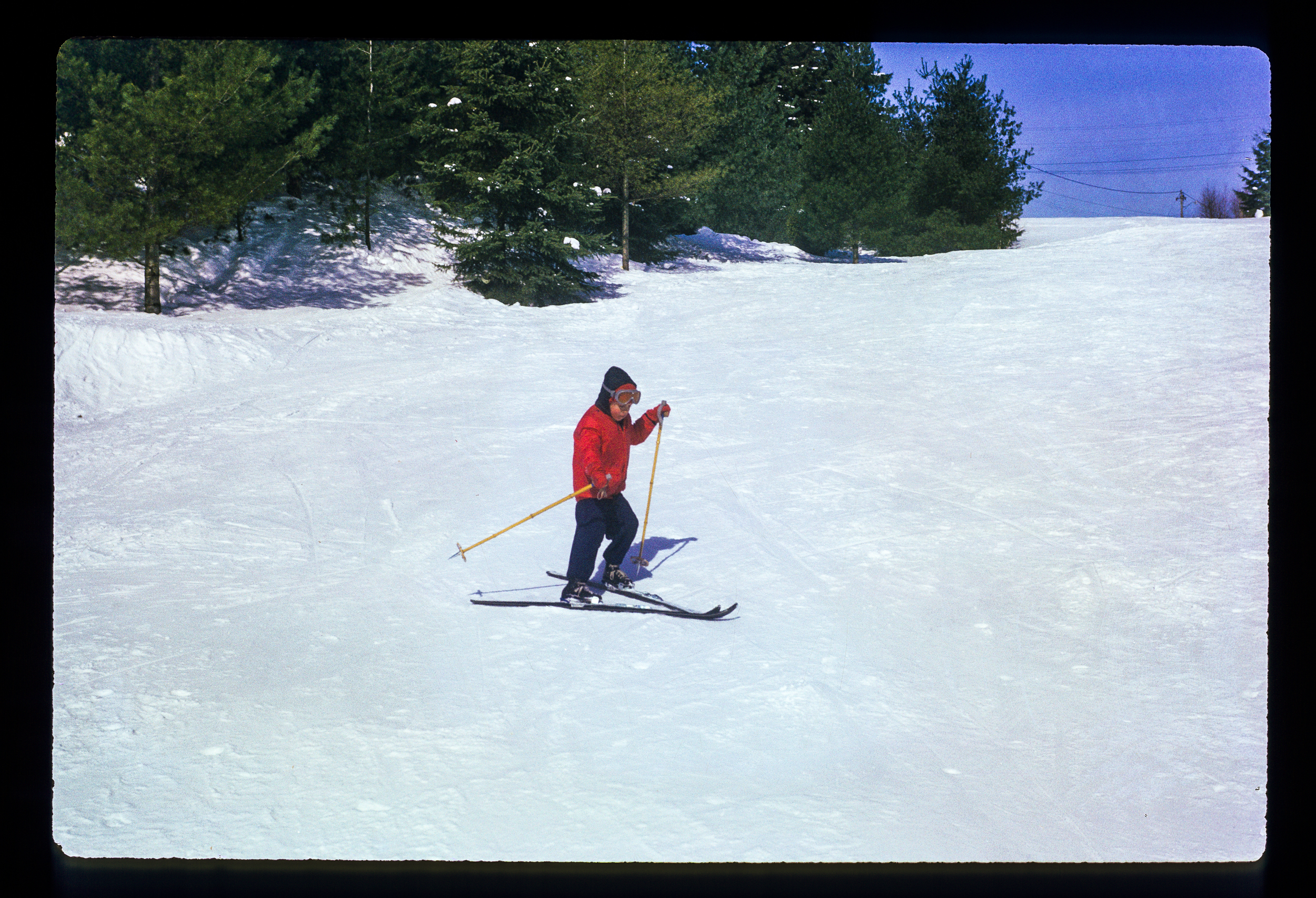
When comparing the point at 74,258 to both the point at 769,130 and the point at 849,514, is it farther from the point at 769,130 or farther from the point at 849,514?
the point at 769,130

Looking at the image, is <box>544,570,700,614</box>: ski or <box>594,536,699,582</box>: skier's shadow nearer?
<box>544,570,700,614</box>: ski

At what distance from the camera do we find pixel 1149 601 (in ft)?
22.5

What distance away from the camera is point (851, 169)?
61.5 feet

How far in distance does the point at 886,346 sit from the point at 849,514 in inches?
223

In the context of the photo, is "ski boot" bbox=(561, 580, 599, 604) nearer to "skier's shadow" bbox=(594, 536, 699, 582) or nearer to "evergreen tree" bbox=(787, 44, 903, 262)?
"skier's shadow" bbox=(594, 536, 699, 582)

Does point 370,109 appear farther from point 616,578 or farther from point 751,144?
point 616,578

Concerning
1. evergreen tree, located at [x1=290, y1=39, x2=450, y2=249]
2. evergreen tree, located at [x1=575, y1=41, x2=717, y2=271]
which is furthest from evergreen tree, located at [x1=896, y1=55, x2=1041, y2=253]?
evergreen tree, located at [x1=290, y1=39, x2=450, y2=249]

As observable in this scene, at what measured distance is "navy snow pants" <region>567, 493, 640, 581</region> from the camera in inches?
257

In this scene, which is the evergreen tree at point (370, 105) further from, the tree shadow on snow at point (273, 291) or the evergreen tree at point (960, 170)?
the evergreen tree at point (960, 170)

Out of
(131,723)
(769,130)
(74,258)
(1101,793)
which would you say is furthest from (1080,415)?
(769,130)

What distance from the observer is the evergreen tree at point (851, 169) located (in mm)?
18094

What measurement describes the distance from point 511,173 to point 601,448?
9656mm

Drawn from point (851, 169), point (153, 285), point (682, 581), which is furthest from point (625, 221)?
point (682, 581)

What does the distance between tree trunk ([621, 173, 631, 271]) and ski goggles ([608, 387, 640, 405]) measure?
11.8 meters
